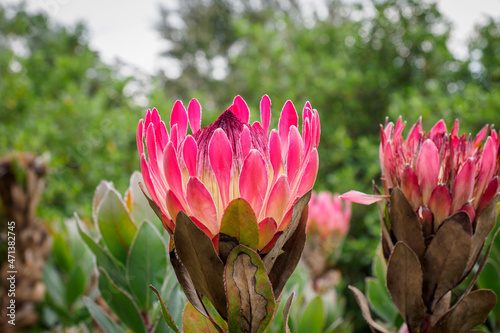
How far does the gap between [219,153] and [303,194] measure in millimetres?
108

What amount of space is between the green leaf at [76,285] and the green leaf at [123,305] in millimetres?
787

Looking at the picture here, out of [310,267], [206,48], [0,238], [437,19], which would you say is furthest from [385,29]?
[206,48]

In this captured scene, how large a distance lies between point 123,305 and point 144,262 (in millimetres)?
73

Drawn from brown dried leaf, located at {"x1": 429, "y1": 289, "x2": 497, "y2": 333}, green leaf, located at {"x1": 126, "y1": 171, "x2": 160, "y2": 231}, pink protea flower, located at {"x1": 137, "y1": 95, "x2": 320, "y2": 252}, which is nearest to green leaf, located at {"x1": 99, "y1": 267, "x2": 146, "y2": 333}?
green leaf, located at {"x1": 126, "y1": 171, "x2": 160, "y2": 231}

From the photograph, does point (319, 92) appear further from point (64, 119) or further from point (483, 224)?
point (483, 224)

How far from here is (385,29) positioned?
15.7 feet

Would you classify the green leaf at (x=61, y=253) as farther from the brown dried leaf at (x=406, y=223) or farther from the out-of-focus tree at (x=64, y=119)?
the out-of-focus tree at (x=64, y=119)

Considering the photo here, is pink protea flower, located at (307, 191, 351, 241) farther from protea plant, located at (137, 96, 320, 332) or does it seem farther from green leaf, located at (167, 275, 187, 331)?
protea plant, located at (137, 96, 320, 332)

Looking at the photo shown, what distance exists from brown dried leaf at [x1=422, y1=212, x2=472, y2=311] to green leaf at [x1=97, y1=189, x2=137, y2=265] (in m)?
0.46

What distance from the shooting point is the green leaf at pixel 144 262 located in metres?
0.65

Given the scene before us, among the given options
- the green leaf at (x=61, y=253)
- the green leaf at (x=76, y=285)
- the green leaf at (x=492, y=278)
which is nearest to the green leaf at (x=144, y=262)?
the green leaf at (x=492, y=278)

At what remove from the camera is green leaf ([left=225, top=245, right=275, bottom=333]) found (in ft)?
1.41

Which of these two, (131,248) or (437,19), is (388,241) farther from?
(437,19)

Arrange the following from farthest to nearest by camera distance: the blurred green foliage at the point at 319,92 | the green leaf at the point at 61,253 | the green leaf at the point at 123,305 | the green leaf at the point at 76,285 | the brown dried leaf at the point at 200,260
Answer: the blurred green foliage at the point at 319,92
the green leaf at the point at 61,253
the green leaf at the point at 76,285
the green leaf at the point at 123,305
the brown dried leaf at the point at 200,260
